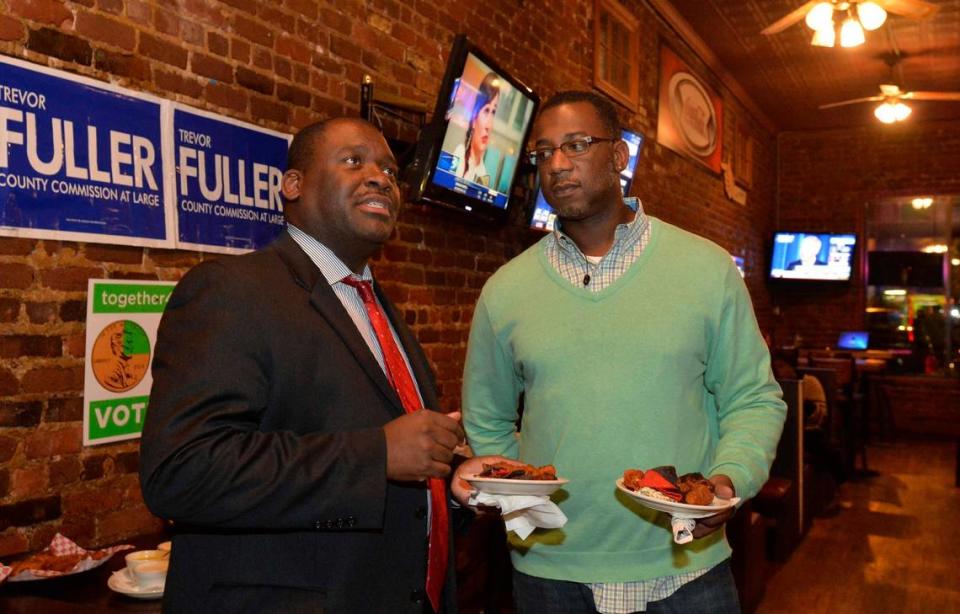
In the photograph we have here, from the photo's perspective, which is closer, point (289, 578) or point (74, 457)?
point (289, 578)

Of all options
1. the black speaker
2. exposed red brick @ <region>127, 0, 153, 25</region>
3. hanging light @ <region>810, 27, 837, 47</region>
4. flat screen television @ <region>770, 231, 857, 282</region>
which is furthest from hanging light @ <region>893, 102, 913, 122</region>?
exposed red brick @ <region>127, 0, 153, 25</region>

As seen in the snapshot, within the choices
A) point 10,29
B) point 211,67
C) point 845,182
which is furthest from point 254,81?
point 845,182

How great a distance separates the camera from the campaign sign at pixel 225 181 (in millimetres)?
2592

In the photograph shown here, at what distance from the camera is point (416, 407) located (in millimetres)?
1653

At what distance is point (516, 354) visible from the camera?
1882 millimetres

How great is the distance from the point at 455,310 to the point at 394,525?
8.77 feet

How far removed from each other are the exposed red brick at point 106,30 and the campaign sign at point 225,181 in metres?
0.23

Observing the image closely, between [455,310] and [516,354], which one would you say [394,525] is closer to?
[516,354]

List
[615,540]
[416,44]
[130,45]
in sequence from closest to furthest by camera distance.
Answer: [615,540], [130,45], [416,44]

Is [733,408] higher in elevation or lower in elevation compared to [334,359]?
lower

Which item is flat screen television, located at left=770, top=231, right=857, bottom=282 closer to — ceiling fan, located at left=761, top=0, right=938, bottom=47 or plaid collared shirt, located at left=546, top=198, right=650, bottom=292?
ceiling fan, located at left=761, top=0, right=938, bottom=47

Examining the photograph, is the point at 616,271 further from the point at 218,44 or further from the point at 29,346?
the point at 218,44

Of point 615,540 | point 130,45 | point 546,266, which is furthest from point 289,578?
point 130,45

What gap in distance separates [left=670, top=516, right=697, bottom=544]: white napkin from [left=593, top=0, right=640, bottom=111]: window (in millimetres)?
4722
